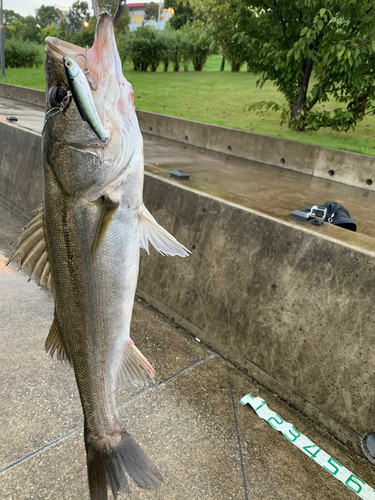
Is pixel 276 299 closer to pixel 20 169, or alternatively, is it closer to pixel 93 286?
pixel 93 286

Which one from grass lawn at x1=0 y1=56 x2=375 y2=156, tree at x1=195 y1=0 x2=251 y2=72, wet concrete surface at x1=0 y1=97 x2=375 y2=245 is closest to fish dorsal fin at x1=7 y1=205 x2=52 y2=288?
wet concrete surface at x1=0 y1=97 x2=375 y2=245

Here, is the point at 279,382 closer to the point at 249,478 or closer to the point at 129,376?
the point at 249,478

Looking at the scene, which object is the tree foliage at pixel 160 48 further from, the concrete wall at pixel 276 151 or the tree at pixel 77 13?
the concrete wall at pixel 276 151

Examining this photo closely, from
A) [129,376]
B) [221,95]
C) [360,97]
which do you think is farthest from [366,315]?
[221,95]

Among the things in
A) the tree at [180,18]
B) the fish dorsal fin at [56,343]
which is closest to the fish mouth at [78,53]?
the fish dorsal fin at [56,343]

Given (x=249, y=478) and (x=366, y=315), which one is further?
(x=366, y=315)

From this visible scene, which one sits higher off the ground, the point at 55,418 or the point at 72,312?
the point at 72,312

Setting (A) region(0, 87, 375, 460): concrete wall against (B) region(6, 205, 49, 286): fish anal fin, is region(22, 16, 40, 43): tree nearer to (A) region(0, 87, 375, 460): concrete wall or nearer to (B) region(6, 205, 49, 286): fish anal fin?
(A) region(0, 87, 375, 460): concrete wall

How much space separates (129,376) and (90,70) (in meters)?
1.37

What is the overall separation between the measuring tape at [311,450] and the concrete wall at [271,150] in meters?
5.35

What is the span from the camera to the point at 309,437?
3029 mm

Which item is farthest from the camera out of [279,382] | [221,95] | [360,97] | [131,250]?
[221,95]

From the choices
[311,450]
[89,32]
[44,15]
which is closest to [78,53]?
[89,32]

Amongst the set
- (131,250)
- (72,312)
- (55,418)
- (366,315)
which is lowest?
(55,418)
